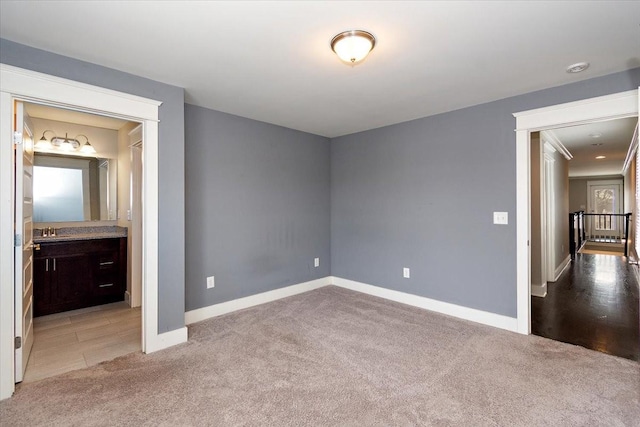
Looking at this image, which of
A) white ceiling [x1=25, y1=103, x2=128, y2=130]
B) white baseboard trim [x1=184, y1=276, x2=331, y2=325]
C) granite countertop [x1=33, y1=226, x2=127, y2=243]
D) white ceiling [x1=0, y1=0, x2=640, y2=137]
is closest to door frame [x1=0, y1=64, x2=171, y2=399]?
white ceiling [x1=0, y1=0, x2=640, y2=137]

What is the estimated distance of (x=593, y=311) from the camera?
368 cm

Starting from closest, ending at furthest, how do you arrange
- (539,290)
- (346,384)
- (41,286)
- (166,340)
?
(346,384) → (166,340) → (41,286) → (539,290)

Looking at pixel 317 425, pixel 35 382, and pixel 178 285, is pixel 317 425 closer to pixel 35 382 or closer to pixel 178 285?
pixel 178 285

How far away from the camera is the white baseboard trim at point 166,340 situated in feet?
8.71

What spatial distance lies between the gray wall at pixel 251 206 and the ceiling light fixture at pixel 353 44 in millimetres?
2004

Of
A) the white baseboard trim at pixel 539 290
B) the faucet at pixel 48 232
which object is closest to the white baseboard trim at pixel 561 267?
the white baseboard trim at pixel 539 290

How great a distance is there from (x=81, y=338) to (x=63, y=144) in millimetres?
2522

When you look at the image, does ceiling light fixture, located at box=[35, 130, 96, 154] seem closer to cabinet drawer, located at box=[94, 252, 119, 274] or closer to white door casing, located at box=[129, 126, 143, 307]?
white door casing, located at box=[129, 126, 143, 307]

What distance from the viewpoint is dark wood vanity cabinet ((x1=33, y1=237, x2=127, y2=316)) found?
137 inches

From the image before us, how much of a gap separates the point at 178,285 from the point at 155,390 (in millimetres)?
942

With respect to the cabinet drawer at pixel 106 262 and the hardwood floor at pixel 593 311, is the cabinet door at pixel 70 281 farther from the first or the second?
the hardwood floor at pixel 593 311

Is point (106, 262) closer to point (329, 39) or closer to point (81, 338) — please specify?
point (81, 338)

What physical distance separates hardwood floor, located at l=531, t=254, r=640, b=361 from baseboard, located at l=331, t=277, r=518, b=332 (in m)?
0.30

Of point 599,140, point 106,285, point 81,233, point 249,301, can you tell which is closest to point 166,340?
point 249,301
